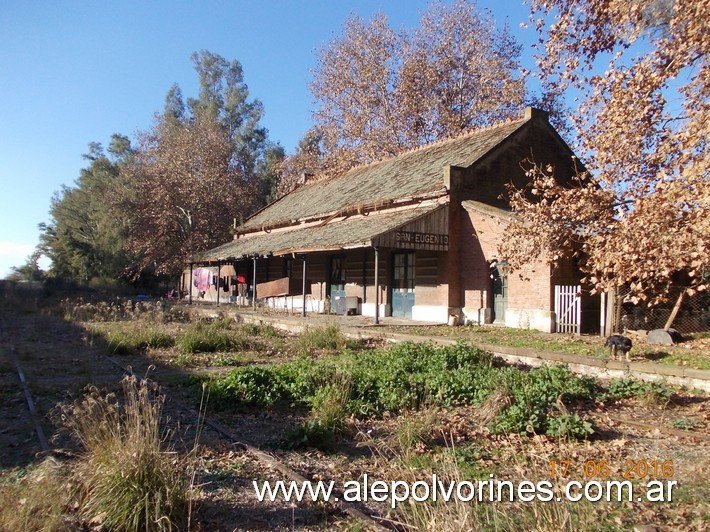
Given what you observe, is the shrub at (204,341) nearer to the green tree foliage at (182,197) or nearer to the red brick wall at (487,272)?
the red brick wall at (487,272)

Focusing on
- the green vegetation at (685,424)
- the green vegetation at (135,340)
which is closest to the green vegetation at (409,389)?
the green vegetation at (685,424)

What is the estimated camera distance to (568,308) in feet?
50.8

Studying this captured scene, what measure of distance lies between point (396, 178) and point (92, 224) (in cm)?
4562

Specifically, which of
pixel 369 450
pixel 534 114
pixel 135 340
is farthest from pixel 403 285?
pixel 369 450

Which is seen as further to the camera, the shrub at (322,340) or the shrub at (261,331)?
the shrub at (261,331)

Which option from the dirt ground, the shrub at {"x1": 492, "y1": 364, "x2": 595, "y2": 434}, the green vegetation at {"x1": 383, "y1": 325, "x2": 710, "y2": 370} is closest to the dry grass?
the dirt ground

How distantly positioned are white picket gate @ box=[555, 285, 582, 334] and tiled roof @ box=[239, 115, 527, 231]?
5.90m

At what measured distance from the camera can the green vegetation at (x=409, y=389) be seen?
20.5 feet

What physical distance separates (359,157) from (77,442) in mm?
30624

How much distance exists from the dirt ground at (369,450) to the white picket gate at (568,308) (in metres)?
6.67

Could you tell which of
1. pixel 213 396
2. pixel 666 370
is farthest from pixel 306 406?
pixel 666 370

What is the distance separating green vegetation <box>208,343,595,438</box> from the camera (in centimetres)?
624

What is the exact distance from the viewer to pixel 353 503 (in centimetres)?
425

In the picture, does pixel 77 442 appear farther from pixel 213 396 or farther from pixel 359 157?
pixel 359 157
